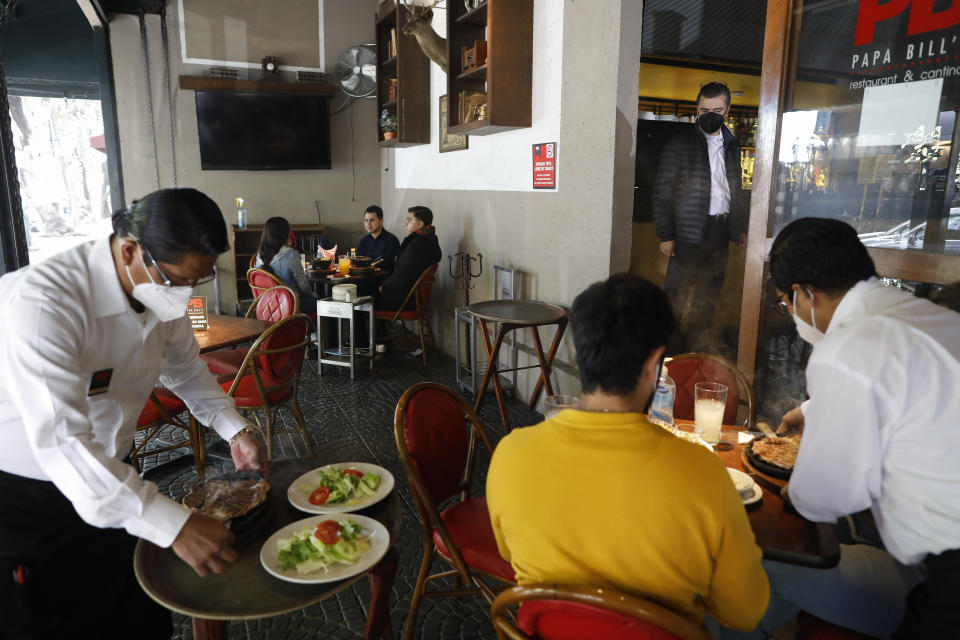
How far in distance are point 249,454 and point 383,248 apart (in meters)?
4.77

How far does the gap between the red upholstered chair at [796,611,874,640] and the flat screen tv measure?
7.41 m

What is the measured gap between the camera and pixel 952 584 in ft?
4.12

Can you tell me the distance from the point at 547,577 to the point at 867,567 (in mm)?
958

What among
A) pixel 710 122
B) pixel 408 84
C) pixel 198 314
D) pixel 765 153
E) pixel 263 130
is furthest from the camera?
pixel 263 130

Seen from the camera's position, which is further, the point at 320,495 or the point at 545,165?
the point at 545,165

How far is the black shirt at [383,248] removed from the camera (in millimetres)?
6101

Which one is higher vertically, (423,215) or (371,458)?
(423,215)

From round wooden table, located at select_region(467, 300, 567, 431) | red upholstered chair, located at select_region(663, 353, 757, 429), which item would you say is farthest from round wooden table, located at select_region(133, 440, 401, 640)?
round wooden table, located at select_region(467, 300, 567, 431)

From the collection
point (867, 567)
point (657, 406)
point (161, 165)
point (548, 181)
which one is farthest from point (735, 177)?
point (161, 165)

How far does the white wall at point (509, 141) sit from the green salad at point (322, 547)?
10.5 ft

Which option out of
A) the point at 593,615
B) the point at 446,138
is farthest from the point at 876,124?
the point at 446,138

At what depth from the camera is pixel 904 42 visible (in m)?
2.24

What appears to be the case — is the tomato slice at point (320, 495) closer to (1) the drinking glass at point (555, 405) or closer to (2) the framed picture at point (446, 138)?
(1) the drinking glass at point (555, 405)

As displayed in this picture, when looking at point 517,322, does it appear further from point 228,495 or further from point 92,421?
point 92,421
